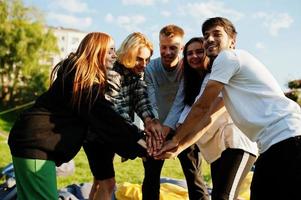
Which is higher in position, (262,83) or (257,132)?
(262,83)

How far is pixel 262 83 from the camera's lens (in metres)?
2.40

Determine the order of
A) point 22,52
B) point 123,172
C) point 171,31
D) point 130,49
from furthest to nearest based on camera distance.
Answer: point 22,52, point 123,172, point 171,31, point 130,49

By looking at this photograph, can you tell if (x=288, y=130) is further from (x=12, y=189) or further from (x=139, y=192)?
(x=12, y=189)

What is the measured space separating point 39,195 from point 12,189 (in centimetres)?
236

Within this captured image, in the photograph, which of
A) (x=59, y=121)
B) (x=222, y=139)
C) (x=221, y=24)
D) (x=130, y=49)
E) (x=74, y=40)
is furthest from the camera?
(x=74, y=40)

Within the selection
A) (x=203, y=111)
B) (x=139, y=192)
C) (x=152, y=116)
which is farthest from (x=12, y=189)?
(x=203, y=111)

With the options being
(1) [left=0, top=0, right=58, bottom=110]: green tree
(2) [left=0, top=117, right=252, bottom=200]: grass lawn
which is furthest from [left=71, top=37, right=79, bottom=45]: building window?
(2) [left=0, top=117, right=252, bottom=200]: grass lawn

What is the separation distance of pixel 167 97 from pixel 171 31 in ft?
1.85

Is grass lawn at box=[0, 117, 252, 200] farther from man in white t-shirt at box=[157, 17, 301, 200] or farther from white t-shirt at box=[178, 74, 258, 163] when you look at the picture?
man in white t-shirt at box=[157, 17, 301, 200]

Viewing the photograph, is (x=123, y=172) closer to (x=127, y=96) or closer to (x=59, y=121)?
(x=127, y=96)

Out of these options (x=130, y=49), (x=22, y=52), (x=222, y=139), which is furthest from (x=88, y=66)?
(x=22, y=52)

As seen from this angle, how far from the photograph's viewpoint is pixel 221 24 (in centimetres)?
285

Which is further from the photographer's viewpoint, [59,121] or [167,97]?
[167,97]

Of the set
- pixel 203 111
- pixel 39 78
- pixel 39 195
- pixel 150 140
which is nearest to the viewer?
pixel 39 195
